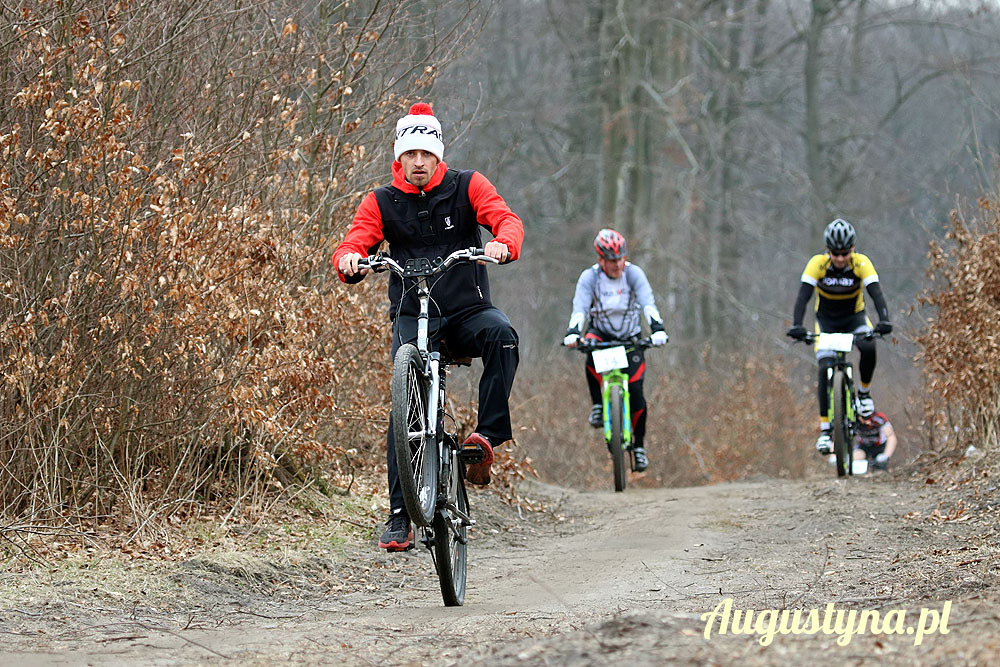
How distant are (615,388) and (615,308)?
2.57 ft

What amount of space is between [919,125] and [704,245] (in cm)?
1485

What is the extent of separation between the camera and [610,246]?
41.3 feet

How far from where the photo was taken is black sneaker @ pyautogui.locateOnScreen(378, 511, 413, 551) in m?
6.46

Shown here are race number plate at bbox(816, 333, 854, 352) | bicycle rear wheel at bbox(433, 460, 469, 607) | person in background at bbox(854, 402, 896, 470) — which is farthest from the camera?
person in background at bbox(854, 402, 896, 470)

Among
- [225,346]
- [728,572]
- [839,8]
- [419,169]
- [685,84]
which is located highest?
[839,8]

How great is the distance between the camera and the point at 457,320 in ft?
22.4

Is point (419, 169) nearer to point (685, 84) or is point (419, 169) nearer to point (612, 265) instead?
point (612, 265)

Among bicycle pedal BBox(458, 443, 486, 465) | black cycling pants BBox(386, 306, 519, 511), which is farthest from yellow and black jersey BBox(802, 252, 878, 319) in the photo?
bicycle pedal BBox(458, 443, 486, 465)

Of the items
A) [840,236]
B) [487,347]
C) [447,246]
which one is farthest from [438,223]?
[840,236]

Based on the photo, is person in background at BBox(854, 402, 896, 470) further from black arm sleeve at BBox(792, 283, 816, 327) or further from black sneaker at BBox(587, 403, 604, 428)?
black sneaker at BBox(587, 403, 604, 428)

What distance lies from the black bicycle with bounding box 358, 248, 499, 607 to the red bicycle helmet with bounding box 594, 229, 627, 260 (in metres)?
6.02

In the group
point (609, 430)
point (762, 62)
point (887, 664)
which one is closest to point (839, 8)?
point (762, 62)

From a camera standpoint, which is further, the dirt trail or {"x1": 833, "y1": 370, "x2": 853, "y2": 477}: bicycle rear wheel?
{"x1": 833, "y1": 370, "x2": 853, "y2": 477}: bicycle rear wheel

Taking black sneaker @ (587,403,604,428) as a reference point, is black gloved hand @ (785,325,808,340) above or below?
above
